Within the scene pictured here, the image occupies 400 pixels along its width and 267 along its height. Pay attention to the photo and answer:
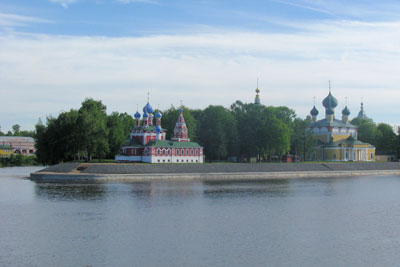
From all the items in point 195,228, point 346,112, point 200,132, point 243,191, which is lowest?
point 195,228

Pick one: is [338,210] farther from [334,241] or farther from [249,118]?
[249,118]

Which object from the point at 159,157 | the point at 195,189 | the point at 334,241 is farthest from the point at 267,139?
the point at 334,241

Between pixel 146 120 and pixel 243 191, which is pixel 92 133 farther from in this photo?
pixel 243 191

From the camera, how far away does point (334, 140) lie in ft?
363

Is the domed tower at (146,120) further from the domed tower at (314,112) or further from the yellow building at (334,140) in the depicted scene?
the domed tower at (314,112)

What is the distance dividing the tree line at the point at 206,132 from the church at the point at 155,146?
323 centimetres

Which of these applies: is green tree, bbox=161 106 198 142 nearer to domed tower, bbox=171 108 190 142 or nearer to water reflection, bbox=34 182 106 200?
domed tower, bbox=171 108 190 142

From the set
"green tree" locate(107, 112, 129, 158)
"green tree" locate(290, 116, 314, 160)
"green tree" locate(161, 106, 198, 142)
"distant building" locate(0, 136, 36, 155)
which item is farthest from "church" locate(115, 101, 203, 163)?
"distant building" locate(0, 136, 36, 155)

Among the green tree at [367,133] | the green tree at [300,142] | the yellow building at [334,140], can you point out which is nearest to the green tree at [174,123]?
the green tree at [300,142]

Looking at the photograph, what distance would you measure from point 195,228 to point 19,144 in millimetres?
149445

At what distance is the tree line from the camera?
245ft

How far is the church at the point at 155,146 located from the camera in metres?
79.1

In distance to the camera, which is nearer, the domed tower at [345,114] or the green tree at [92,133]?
the green tree at [92,133]

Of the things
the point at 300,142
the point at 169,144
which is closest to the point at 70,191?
the point at 169,144
